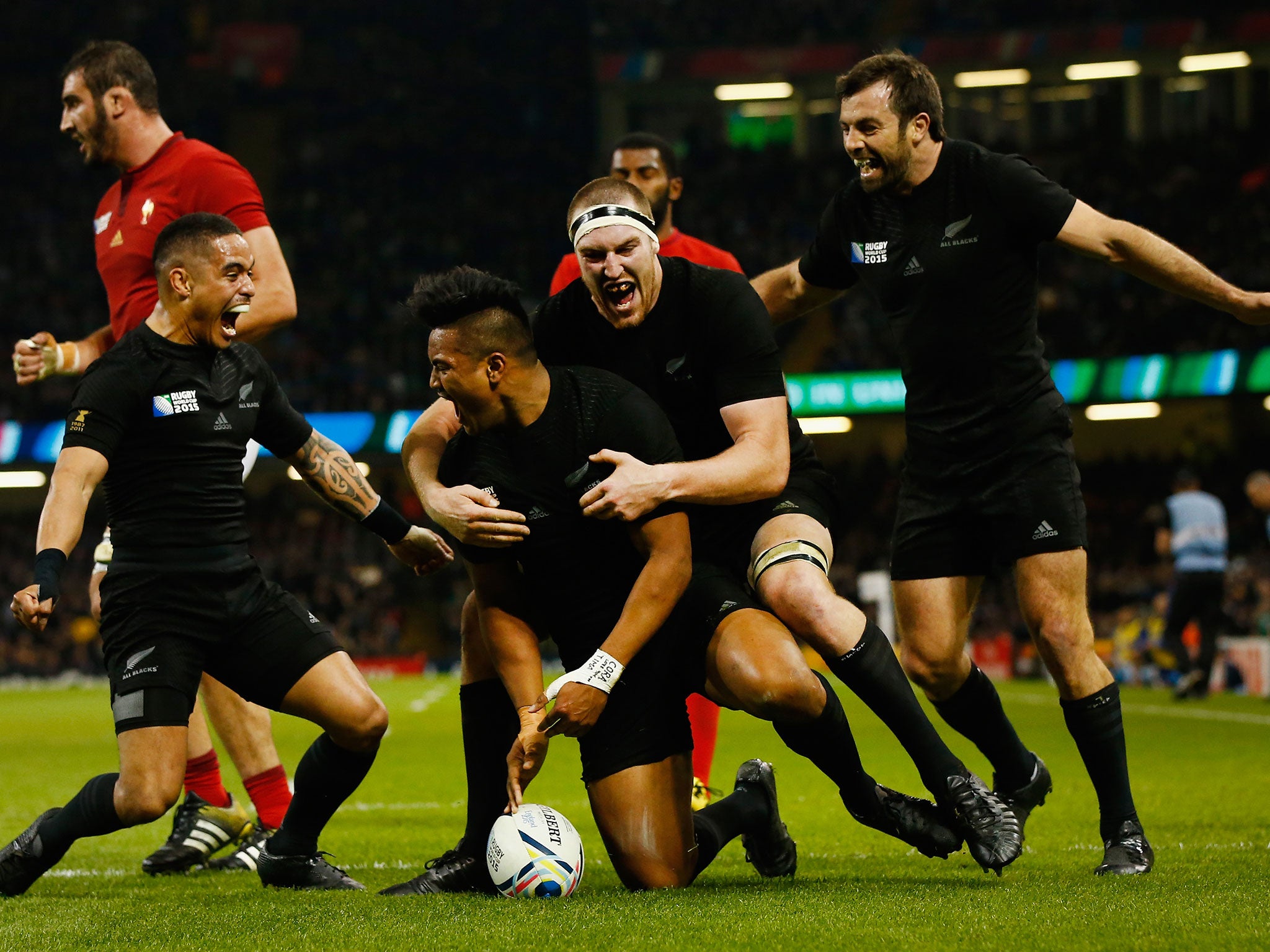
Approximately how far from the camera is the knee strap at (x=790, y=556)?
15.1ft

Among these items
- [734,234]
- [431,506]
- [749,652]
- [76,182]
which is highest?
[76,182]

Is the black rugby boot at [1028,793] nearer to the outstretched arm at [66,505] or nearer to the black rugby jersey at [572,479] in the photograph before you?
the black rugby jersey at [572,479]

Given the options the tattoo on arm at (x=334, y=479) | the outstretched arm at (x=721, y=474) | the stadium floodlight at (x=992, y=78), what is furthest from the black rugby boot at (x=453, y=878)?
the stadium floodlight at (x=992, y=78)

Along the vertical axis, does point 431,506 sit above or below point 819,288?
below

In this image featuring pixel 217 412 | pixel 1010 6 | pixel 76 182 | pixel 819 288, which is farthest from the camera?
pixel 76 182

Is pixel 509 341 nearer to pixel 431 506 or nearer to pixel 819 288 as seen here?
pixel 431 506

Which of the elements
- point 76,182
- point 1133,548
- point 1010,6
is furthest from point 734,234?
point 76,182

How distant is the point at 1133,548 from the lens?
2550 cm

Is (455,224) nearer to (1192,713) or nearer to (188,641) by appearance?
(1192,713)

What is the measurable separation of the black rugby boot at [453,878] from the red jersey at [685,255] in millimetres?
2393

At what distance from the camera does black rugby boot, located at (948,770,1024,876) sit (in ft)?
13.7

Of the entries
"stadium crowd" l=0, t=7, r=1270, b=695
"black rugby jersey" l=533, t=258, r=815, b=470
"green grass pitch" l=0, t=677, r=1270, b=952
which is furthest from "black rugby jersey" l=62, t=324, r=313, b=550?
"stadium crowd" l=0, t=7, r=1270, b=695

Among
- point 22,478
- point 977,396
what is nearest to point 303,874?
point 977,396

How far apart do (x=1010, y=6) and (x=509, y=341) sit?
30.6 metres
